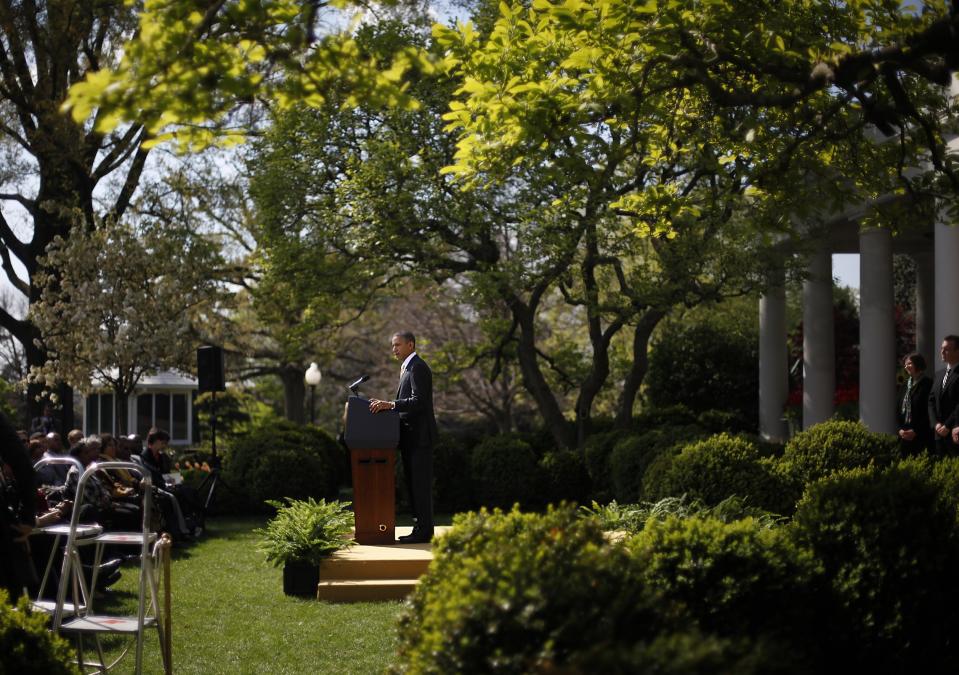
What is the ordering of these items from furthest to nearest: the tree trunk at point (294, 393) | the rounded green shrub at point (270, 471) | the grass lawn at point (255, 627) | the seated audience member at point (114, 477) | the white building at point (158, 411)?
the white building at point (158, 411)
the tree trunk at point (294, 393)
the rounded green shrub at point (270, 471)
the seated audience member at point (114, 477)
the grass lawn at point (255, 627)

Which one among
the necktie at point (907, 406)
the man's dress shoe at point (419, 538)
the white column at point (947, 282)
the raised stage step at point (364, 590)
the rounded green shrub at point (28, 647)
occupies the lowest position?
the raised stage step at point (364, 590)

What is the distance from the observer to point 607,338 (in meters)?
20.9

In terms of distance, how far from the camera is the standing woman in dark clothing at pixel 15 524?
5609 mm

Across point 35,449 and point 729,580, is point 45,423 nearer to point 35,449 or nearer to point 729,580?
point 35,449

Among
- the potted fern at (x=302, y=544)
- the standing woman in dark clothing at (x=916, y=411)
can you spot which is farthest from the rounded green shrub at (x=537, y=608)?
the standing woman in dark clothing at (x=916, y=411)

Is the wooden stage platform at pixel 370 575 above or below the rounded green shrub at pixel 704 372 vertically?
below

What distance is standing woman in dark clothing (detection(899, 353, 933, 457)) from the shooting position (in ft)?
36.7

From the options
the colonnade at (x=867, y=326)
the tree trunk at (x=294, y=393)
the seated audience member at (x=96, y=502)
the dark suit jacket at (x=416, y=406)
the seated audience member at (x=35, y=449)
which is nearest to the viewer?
the seated audience member at (x=96, y=502)

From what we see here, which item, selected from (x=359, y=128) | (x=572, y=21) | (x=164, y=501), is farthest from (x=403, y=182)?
(x=572, y=21)

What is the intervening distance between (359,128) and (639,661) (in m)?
17.7

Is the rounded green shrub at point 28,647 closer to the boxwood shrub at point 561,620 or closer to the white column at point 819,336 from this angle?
the boxwood shrub at point 561,620

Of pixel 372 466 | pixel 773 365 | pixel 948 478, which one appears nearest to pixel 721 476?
pixel 372 466

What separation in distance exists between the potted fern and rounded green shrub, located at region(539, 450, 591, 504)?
26.1ft

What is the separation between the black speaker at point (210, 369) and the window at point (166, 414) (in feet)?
83.2
